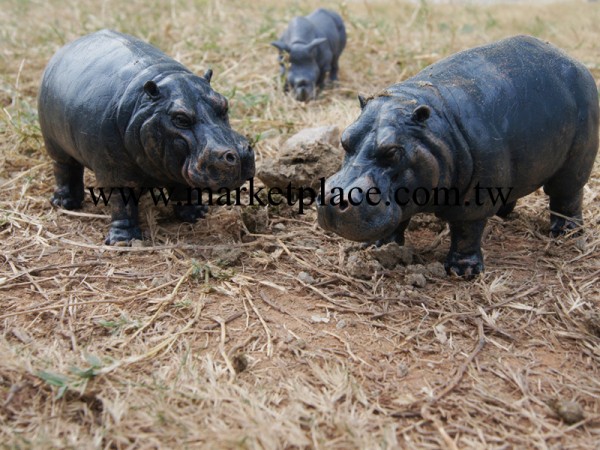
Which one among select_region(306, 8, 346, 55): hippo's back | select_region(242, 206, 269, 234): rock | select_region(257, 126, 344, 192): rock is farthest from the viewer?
select_region(306, 8, 346, 55): hippo's back

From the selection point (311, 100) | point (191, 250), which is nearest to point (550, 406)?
point (191, 250)

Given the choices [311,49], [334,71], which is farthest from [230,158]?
[334,71]

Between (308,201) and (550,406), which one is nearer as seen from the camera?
(550,406)

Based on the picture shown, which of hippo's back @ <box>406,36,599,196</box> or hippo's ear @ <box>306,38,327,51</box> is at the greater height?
hippo's back @ <box>406,36,599,196</box>

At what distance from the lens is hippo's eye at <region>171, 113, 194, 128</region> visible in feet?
12.9

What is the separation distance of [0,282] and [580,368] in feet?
10.3

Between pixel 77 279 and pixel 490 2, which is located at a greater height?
pixel 490 2

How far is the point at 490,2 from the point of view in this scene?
38.9ft

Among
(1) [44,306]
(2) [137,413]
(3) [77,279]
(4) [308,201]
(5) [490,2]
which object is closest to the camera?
(2) [137,413]

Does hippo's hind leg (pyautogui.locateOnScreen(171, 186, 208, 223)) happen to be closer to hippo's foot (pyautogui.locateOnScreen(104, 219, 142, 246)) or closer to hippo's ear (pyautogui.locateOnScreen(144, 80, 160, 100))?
hippo's foot (pyautogui.locateOnScreen(104, 219, 142, 246))

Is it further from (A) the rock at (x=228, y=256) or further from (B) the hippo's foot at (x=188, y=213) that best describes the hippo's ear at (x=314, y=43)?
(A) the rock at (x=228, y=256)

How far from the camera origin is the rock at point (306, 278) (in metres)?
3.83

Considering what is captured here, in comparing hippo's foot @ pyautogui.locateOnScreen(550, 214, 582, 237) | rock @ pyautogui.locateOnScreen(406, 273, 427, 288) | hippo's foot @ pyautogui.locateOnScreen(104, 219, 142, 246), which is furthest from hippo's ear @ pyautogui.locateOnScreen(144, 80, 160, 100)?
hippo's foot @ pyautogui.locateOnScreen(550, 214, 582, 237)

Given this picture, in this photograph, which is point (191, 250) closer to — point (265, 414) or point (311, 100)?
point (265, 414)
